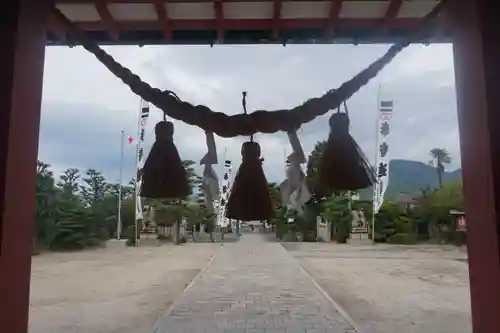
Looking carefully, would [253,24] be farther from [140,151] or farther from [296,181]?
[140,151]

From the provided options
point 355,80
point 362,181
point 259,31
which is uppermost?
point 259,31

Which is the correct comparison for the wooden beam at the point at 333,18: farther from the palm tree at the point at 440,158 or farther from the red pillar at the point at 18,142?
the palm tree at the point at 440,158

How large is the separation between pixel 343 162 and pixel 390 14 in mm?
598

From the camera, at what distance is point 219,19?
188 centimetres

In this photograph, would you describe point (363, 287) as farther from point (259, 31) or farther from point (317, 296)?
point (259, 31)

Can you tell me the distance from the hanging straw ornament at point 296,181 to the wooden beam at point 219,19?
518 millimetres

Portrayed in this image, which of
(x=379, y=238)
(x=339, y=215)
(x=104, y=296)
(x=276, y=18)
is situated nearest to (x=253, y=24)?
(x=276, y=18)

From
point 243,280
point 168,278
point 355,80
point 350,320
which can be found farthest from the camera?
point 168,278

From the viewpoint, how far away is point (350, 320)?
5820 millimetres

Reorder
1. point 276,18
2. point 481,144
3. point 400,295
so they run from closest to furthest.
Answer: point 481,144
point 276,18
point 400,295

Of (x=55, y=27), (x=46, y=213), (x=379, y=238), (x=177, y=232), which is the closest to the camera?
(x=55, y=27)

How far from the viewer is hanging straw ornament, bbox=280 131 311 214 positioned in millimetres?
1794

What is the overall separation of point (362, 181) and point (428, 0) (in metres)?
0.71

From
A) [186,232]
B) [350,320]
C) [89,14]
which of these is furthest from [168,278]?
[186,232]
